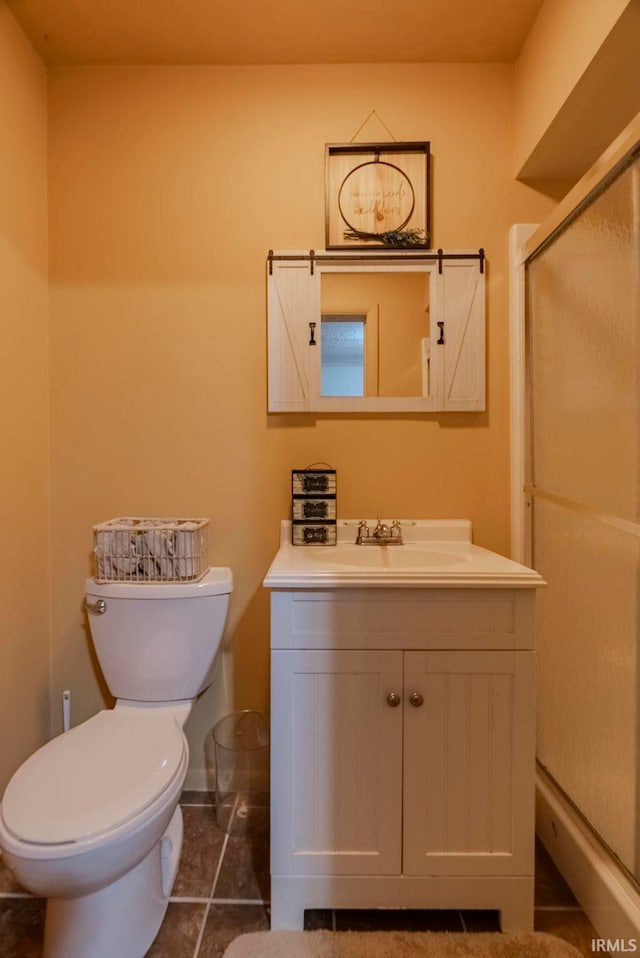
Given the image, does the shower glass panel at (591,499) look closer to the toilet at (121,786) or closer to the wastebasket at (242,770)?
the wastebasket at (242,770)

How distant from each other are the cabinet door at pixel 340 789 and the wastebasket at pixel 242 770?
42 cm

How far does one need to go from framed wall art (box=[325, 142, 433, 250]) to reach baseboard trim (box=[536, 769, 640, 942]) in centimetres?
175

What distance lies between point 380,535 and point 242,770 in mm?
908

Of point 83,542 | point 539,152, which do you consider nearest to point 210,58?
point 539,152

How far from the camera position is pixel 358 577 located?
1.04 m

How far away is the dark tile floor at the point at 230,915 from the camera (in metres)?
1.03

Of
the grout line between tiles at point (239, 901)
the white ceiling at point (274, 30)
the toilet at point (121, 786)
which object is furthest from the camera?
the white ceiling at point (274, 30)

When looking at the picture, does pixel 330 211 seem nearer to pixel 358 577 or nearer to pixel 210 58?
pixel 210 58

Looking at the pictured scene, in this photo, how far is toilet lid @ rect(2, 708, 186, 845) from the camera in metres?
0.84

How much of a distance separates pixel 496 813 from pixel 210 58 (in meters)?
2.35

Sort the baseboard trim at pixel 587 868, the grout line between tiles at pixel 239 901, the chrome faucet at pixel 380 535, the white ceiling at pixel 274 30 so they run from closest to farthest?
the baseboard trim at pixel 587 868
the grout line between tiles at pixel 239 901
the white ceiling at pixel 274 30
the chrome faucet at pixel 380 535

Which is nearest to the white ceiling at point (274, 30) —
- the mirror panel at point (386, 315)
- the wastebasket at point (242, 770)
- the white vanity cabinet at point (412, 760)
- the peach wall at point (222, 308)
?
the peach wall at point (222, 308)

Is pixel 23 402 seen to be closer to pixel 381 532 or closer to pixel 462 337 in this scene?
pixel 381 532

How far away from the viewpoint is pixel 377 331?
1.50 meters
